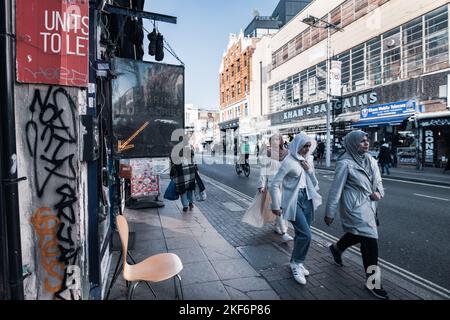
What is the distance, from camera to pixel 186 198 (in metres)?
7.53

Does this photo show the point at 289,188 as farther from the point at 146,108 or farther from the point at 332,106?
the point at 332,106

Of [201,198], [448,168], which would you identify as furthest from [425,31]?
[201,198]

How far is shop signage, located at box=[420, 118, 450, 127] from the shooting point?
52.2 feet

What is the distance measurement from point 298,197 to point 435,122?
16559 millimetres

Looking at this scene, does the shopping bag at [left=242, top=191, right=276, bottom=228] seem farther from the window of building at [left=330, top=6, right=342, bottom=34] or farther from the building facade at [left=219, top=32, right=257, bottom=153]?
the building facade at [left=219, top=32, right=257, bottom=153]

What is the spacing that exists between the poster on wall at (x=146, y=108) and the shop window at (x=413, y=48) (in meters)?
16.5

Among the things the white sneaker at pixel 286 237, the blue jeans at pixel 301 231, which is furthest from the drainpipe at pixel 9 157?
the white sneaker at pixel 286 237

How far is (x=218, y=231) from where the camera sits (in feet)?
19.1

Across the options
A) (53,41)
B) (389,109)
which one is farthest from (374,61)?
(53,41)

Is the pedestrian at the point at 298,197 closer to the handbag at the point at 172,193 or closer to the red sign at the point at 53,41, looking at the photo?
the red sign at the point at 53,41

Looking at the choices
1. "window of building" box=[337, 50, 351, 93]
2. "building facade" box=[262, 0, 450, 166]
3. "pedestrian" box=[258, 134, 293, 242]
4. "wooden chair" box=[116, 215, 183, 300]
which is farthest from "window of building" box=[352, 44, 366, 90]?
"wooden chair" box=[116, 215, 183, 300]

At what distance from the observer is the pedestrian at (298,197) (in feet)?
12.3

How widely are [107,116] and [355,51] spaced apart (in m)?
22.3
